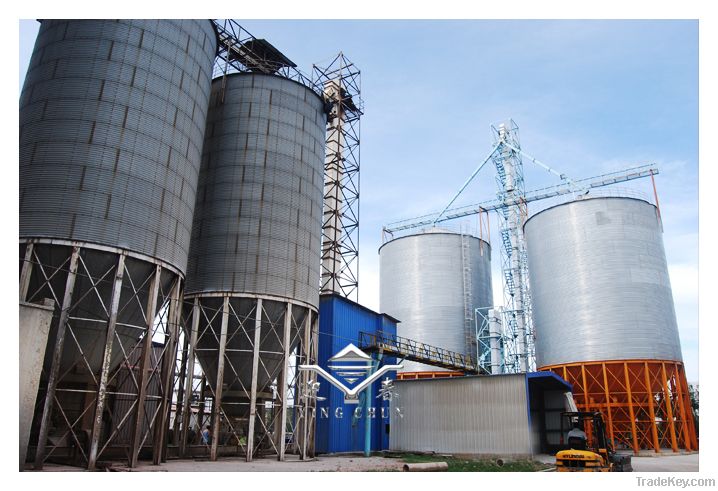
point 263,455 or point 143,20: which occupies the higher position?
point 143,20

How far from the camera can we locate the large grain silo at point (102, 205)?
20.1 m

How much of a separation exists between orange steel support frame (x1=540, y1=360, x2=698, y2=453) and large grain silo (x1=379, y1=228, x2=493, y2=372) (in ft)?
43.9

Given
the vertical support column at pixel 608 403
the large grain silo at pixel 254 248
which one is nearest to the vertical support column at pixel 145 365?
the large grain silo at pixel 254 248

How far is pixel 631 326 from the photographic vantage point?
3741 cm

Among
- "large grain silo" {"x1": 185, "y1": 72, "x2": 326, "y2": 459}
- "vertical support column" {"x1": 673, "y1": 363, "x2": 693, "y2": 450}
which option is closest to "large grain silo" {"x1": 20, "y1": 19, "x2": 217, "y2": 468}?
"large grain silo" {"x1": 185, "y1": 72, "x2": 326, "y2": 459}

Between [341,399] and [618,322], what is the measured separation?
19.8 meters

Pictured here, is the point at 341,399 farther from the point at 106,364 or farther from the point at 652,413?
the point at 652,413

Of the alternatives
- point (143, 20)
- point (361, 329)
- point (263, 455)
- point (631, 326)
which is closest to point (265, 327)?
point (263, 455)

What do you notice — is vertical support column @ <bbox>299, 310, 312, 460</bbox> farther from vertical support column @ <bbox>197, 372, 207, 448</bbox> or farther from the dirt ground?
vertical support column @ <bbox>197, 372, 207, 448</bbox>

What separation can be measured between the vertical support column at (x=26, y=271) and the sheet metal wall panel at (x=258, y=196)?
893cm

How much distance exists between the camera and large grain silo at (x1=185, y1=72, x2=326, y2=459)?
27.4 m

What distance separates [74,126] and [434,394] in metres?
24.5
